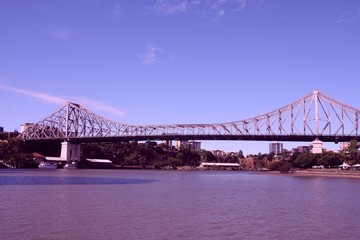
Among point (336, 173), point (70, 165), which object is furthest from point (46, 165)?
point (336, 173)

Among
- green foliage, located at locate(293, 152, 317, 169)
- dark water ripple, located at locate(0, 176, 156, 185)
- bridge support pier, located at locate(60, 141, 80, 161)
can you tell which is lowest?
dark water ripple, located at locate(0, 176, 156, 185)

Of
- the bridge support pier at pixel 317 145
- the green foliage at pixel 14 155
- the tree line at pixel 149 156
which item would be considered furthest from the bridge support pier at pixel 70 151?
the bridge support pier at pixel 317 145

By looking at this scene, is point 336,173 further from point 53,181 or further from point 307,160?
point 53,181

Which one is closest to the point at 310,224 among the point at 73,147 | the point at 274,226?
the point at 274,226

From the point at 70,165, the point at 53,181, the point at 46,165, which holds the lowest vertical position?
the point at 53,181

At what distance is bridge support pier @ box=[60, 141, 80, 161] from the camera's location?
4564 inches

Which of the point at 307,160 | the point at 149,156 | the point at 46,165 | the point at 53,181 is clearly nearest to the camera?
the point at 53,181

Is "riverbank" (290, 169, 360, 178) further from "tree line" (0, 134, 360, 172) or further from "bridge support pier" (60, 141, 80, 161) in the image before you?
"bridge support pier" (60, 141, 80, 161)

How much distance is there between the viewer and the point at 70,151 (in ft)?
390

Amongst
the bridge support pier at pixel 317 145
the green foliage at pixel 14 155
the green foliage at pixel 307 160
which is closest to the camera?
the bridge support pier at pixel 317 145

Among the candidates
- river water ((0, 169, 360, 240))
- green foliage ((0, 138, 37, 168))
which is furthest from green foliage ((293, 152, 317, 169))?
river water ((0, 169, 360, 240))

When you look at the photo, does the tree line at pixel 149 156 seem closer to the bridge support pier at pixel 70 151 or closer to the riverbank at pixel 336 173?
the riverbank at pixel 336 173

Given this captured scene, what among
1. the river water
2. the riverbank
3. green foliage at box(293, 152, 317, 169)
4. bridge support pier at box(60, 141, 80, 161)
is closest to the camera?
the river water

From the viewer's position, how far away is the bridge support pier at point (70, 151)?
11594 centimetres
